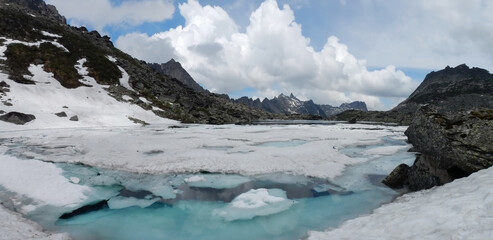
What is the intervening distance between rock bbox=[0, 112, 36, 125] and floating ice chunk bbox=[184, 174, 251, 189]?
134ft

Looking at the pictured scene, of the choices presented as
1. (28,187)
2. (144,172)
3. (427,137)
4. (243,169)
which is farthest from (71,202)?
(427,137)

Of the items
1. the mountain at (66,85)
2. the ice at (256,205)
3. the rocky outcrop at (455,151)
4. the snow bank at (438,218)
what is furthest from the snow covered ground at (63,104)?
the rocky outcrop at (455,151)

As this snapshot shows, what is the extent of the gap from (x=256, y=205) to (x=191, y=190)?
4.04 metres

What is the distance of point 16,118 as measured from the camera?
42.1 meters

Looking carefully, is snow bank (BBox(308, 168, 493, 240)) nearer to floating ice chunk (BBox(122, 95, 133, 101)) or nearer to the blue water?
the blue water

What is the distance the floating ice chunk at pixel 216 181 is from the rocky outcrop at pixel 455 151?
8427mm

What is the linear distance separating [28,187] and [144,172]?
5736 millimetres

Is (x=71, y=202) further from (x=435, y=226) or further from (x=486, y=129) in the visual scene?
(x=486, y=129)

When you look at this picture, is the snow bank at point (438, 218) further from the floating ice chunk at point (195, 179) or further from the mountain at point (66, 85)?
the mountain at point (66, 85)

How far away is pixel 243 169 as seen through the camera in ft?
58.5

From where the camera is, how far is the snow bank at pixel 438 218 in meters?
6.96

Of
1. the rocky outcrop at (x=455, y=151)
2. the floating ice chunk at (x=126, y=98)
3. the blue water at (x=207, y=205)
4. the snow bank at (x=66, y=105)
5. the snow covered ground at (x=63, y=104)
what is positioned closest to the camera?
the blue water at (x=207, y=205)

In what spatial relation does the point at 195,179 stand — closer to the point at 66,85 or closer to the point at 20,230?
the point at 20,230

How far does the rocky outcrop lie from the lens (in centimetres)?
1232
